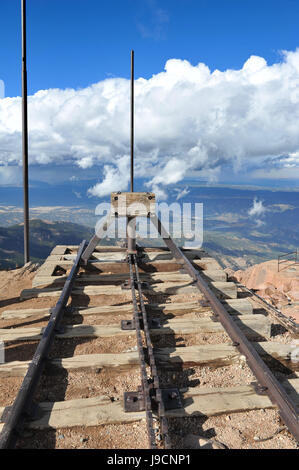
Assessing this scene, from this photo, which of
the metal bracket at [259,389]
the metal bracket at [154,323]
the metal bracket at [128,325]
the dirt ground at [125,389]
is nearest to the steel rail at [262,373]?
the metal bracket at [259,389]

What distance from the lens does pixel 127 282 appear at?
6262 millimetres

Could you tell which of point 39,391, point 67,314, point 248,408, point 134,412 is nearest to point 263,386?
point 248,408

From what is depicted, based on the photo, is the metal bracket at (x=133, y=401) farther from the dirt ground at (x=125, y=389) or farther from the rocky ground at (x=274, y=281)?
the rocky ground at (x=274, y=281)

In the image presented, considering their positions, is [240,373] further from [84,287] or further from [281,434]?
[84,287]

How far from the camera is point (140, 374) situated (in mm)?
3369

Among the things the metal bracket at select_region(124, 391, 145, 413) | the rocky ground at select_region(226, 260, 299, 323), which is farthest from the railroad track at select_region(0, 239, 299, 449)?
the rocky ground at select_region(226, 260, 299, 323)

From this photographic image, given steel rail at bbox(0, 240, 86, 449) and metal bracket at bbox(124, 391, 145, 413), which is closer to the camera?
steel rail at bbox(0, 240, 86, 449)

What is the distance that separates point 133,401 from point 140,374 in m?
0.50

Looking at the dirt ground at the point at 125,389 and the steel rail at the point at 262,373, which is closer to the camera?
the dirt ground at the point at 125,389

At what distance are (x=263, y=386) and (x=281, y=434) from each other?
481 mm

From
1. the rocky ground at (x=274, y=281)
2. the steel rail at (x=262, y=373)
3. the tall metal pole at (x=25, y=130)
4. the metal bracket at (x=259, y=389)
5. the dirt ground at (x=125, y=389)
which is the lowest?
the rocky ground at (x=274, y=281)

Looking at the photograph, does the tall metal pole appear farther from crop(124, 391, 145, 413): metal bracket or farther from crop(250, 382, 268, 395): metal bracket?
crop(250, 382, 268, 395): metal bracket

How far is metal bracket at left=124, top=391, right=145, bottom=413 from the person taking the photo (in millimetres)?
2787

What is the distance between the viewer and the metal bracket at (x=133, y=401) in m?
2.79
